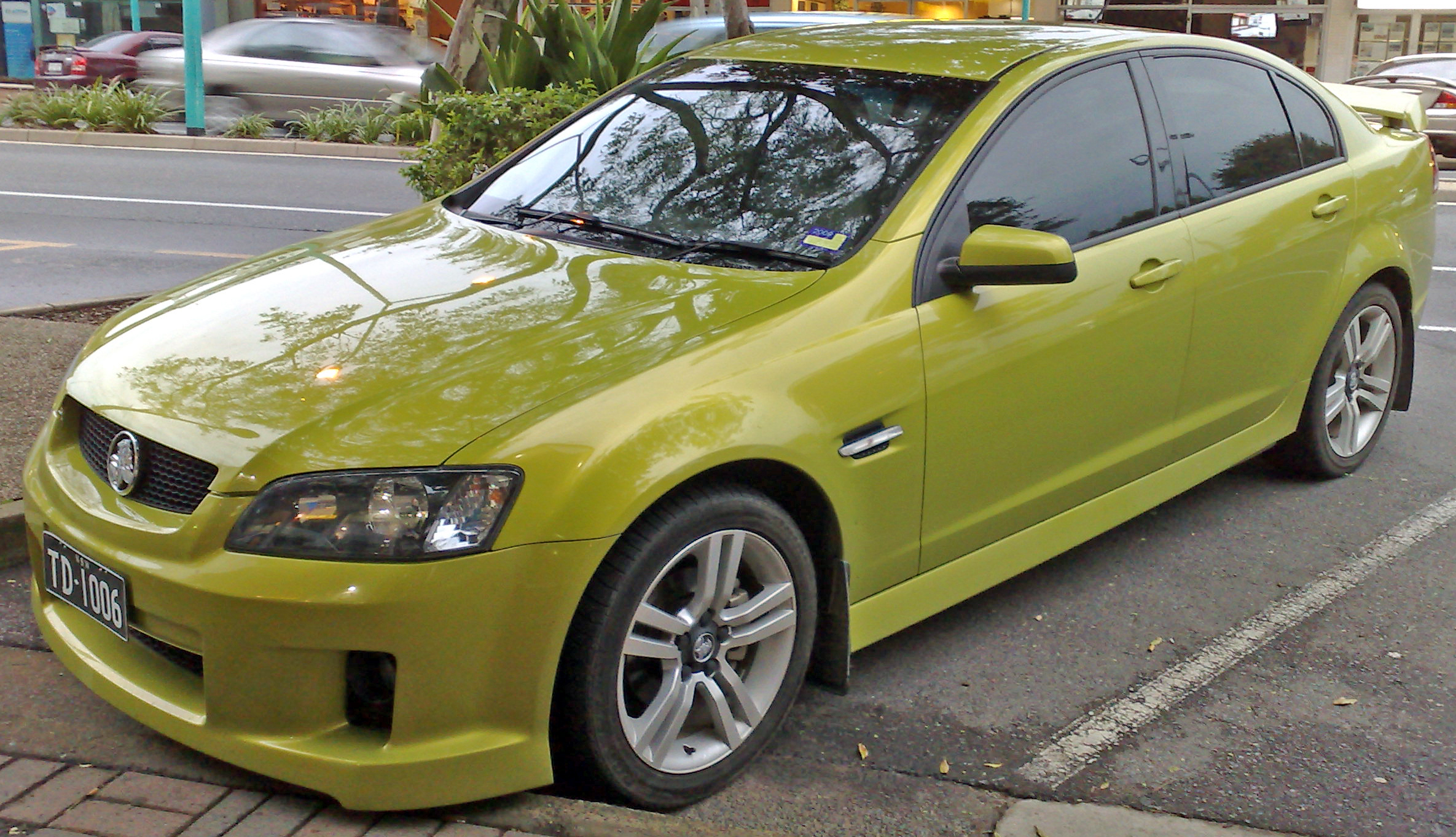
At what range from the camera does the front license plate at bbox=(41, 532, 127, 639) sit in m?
2.97

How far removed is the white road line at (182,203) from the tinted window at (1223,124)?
900cm

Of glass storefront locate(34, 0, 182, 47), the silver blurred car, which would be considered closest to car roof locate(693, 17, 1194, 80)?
the silver blurred car

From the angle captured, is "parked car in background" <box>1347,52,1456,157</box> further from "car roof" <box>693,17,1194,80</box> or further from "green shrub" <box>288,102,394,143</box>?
"car roof" <box>693,17,1194,80</box>

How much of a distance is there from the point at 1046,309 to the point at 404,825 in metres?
2.07

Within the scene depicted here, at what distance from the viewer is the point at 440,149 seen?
24.0ft

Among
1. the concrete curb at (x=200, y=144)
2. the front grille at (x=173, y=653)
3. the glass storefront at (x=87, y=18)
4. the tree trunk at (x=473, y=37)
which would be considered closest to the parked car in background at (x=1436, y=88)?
the tree trunk at (x=473, y=37)

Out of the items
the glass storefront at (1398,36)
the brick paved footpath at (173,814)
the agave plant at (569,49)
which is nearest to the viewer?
the brick paved footpath at (173,814)

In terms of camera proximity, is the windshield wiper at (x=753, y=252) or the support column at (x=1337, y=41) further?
the support column at (x=1337, y=41)

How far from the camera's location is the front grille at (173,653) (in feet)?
9.50

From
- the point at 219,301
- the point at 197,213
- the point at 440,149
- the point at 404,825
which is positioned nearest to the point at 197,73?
the point at 197,213

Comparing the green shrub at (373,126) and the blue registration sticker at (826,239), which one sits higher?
the blue registration sticker at (826,239)

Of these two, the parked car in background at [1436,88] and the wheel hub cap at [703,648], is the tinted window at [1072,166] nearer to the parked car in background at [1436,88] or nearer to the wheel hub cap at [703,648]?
the wheel hub cap at [703,648]

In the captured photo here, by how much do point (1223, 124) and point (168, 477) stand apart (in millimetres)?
3405

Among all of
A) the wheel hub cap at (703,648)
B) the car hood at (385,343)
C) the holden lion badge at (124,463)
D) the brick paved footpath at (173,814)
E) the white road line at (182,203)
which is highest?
the car hood at (385,343)
